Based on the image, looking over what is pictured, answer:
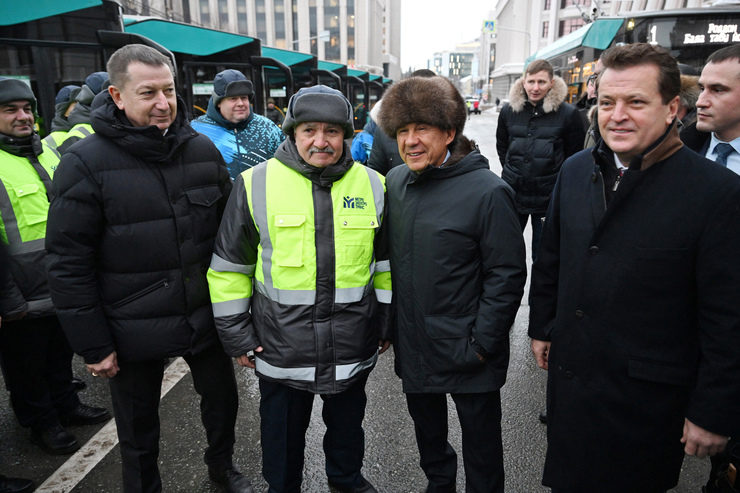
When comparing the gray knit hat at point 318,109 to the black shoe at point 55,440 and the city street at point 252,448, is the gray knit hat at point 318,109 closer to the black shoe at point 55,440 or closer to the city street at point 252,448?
the city street at point 252,448

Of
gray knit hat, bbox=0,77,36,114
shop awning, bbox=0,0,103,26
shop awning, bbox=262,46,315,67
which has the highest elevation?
shop awning, bbox=262,46,315,67

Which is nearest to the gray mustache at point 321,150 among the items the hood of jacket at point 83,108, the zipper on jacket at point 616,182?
the zipper on jacket at point 616,182

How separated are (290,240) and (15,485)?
6.72 feet

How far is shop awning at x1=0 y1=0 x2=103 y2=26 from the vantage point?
516cm

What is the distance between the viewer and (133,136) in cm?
208

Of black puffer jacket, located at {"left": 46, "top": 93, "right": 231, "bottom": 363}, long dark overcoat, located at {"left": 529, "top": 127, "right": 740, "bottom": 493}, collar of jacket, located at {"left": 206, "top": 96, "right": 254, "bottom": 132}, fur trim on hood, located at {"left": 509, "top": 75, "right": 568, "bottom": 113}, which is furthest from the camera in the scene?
fur trim on hood, located at {"left": 509, "top": 75, "right": 568, "bottom": 113}

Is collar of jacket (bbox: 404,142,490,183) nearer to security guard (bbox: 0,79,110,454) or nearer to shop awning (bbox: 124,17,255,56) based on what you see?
security guard (bbox: 0,79,110,454)

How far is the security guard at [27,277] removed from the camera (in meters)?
2.64

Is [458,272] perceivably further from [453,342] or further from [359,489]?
[359,489]

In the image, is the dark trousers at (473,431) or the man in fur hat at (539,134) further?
the man in fur hat at (539,134)

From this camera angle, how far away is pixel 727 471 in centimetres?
188

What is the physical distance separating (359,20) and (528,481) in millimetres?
94601

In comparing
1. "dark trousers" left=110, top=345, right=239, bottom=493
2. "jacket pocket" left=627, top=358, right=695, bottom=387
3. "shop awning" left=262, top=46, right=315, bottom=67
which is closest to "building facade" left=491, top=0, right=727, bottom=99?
"shop awning" left=262, top=46, right=315, bottom=67

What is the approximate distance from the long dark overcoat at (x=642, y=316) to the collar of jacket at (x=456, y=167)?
0.36 metres
